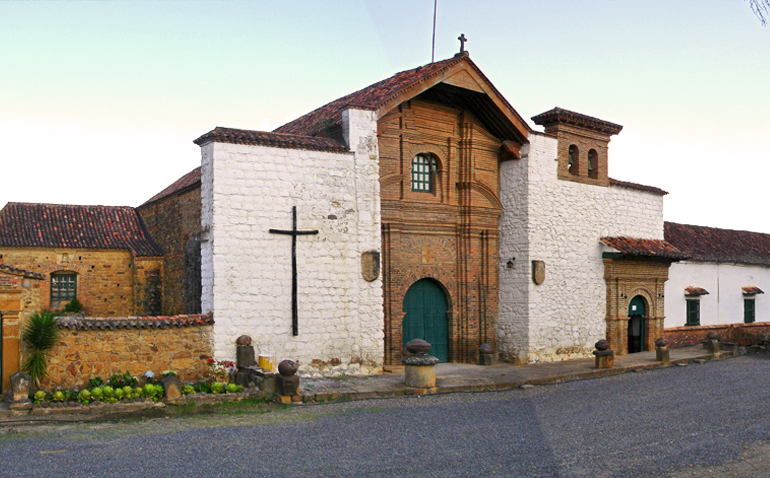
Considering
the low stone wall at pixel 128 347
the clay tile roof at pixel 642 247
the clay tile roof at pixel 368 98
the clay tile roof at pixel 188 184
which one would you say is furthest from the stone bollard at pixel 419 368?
the clay tile roof at pixel 642 247

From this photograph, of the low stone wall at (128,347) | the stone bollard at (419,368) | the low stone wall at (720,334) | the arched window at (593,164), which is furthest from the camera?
the low stone wall at (720,334)

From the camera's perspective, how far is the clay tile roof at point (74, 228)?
21.4 m

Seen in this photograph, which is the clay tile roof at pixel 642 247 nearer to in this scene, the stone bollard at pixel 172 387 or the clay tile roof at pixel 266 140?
the clay tile roof at pixel 266 140

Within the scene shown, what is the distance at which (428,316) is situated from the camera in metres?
16.4

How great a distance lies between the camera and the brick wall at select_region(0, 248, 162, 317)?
2098 centimetres

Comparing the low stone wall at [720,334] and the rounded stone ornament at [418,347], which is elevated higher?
the rounded stone ornament at [418,347]

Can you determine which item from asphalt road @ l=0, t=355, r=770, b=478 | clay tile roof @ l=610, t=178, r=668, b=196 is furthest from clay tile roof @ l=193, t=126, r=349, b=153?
clay tile roof @ l=610, t=178, r=668, b=196

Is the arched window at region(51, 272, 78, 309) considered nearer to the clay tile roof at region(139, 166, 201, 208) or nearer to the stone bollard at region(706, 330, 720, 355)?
the clay tile roof at region(139, 166, 201, 208)

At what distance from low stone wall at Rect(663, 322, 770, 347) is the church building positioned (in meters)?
2.52

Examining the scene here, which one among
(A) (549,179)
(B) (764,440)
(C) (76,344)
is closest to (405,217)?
(A) (549,179)

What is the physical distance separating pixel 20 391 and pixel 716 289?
21619 mm

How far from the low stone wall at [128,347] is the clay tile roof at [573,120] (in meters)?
10.2

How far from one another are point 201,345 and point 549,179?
966 cm

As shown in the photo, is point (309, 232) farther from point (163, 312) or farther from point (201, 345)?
point (163, 312)
